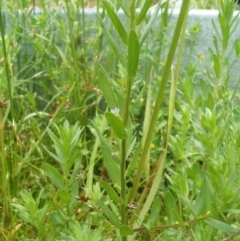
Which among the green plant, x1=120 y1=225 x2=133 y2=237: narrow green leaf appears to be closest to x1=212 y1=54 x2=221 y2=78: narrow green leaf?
the green plant

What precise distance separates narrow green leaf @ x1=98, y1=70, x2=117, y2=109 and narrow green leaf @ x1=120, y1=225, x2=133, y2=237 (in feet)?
0.51

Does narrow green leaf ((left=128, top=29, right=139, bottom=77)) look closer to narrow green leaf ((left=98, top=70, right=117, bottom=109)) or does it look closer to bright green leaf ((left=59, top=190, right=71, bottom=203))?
narrow green leaf ((left=98, top=70, right=117, bottom=109))

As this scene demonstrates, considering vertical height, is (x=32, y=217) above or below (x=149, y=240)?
above

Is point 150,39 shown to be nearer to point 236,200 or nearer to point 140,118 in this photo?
point 140,118

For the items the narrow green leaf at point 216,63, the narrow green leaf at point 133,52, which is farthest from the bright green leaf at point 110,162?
the narrow green leaf at point 216,63

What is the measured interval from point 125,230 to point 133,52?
0.23m

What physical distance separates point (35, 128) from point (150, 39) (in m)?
0.63

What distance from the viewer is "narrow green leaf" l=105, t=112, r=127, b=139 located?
572 mm

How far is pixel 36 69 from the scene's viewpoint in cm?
153

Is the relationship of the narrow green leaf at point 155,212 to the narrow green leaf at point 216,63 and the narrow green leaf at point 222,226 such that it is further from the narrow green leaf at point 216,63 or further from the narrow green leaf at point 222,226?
the narrow green leaf at point 216,63

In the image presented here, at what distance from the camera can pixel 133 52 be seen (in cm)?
56

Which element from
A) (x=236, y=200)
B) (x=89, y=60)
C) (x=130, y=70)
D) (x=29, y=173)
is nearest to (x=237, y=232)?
(x=236, y=200)

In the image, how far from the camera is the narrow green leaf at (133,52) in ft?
1.78

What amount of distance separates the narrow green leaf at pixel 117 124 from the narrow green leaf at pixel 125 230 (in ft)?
0.39
